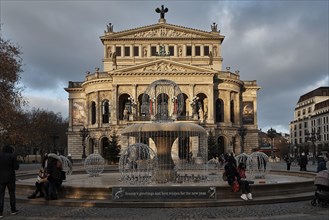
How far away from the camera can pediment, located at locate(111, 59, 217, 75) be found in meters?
68.2

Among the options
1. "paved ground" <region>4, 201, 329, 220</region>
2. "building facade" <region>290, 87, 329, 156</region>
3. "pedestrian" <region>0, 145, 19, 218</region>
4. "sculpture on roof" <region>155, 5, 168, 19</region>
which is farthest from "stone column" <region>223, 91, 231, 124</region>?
"pedestrian" <region>0, 145, 19, 218</region>

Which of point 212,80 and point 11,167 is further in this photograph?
point 212,80

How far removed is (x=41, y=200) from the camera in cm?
1507

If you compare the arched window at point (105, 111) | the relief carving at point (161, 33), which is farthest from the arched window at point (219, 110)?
the arched window at point (105, 111)

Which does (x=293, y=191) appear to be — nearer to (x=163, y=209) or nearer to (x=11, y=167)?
(x=163, y=209)

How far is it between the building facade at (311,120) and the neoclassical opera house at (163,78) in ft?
118

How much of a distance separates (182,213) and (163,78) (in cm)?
5601

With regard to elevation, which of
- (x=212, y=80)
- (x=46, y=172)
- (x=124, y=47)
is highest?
(x=124, y=47)

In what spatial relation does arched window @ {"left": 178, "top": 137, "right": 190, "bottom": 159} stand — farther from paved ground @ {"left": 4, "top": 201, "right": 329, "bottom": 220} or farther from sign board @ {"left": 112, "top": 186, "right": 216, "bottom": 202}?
paved ground @ {"left": 4, "top": 201, "right": 329, "bottom": 220}

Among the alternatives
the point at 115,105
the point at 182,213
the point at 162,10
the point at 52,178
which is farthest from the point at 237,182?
the point at 162,10

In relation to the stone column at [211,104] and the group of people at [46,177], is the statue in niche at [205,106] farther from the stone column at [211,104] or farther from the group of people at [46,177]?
the group of people at [46,177]

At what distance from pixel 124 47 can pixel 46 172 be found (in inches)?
2491

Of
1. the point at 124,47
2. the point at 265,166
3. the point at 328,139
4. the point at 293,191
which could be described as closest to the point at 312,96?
the point at 328,139

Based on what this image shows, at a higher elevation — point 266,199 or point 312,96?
point 312,96
